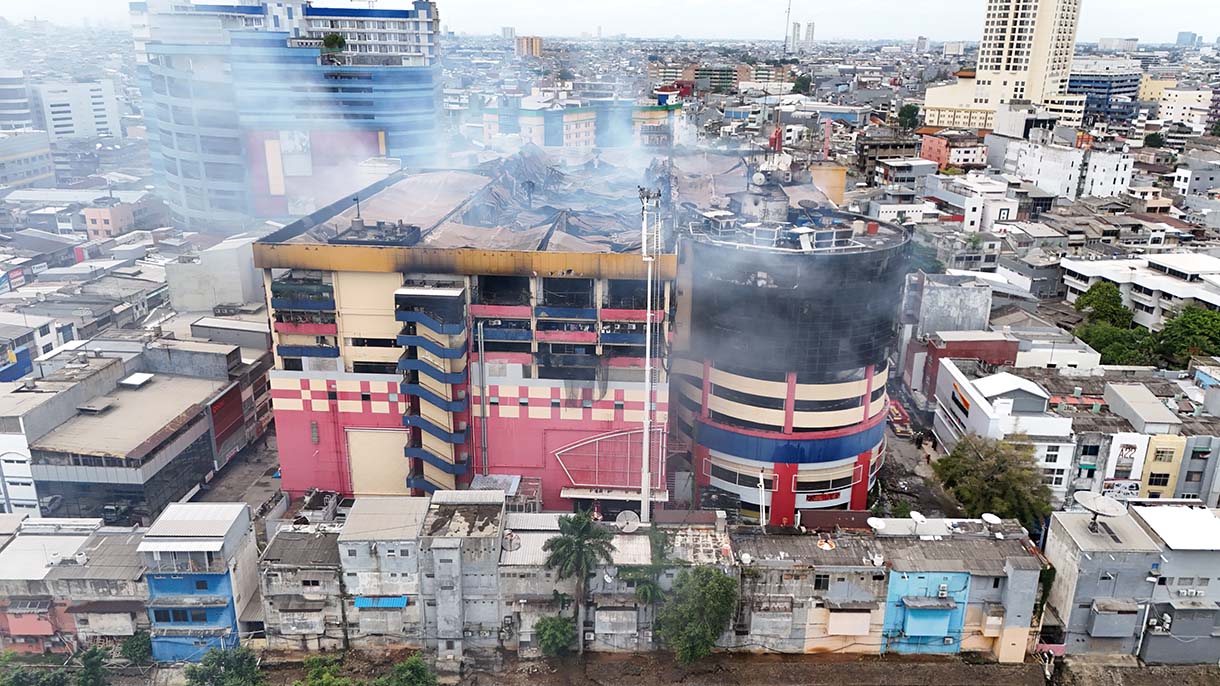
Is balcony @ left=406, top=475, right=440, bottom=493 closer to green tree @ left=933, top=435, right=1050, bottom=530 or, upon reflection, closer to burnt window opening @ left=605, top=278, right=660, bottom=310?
burnt window opening @ left=605, top=278, right=660, bottom=310

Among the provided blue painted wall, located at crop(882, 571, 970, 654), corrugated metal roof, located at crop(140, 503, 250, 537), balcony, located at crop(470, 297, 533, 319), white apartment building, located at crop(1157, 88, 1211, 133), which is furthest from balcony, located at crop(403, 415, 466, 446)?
white apartment building, located at crop(1157, 88, 1211, 133)

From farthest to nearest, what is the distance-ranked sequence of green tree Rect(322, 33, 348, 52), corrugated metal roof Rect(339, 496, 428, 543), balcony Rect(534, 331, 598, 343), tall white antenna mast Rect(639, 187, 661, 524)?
green tree Rect(322, 33, 348, 52) < balcony Rect(534, 331, 598, 343) < tall white antenna mast Rect(639, 187, 661, 524) < corrugated metal roof Rect(339, 496, 428, 543)

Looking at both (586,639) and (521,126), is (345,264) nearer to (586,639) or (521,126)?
(586,639)

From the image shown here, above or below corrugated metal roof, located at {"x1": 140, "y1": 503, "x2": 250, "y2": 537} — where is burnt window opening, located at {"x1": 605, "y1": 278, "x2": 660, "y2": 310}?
above

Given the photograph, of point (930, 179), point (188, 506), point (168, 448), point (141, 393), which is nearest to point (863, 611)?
point (188, 506)

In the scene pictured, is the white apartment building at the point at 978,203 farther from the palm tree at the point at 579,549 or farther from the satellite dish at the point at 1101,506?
the palm tree at the point at 579,549

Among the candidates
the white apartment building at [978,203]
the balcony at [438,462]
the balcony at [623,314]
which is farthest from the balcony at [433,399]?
the white apartment building at [978,203]

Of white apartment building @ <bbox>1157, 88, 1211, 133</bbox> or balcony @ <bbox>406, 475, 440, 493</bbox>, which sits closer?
balcony @ <bbox>406, 475, 440, 493</bbox>

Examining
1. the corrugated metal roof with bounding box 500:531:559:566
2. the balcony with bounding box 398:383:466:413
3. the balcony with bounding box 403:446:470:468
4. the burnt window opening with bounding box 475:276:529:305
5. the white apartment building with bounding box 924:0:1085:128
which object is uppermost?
the white apartment building with bounding box 924:0:1085:128
